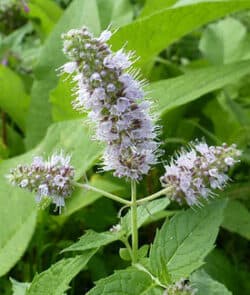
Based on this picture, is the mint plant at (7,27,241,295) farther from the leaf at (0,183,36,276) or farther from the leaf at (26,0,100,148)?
the leaf at (26,0,100,148)

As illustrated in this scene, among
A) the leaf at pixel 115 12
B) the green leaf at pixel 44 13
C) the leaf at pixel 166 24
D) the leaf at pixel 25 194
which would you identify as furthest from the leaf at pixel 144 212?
the green leaf at pixel 44 13

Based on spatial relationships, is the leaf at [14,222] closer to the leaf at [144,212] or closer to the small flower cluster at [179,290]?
the leaf at [144,212]

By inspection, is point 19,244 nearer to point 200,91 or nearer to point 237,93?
point 200,91

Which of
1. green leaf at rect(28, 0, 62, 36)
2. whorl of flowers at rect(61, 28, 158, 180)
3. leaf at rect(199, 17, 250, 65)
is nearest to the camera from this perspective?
whorl of flowers at rect(61, 28, 158, 180)

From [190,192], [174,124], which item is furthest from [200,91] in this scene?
[190,192]

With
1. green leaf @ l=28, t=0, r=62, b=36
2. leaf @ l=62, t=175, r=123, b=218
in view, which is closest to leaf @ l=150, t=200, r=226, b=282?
leaf @ l=62, t=175, r=123, b=218

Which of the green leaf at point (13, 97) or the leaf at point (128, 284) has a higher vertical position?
the green leaf at point (13, 97)
